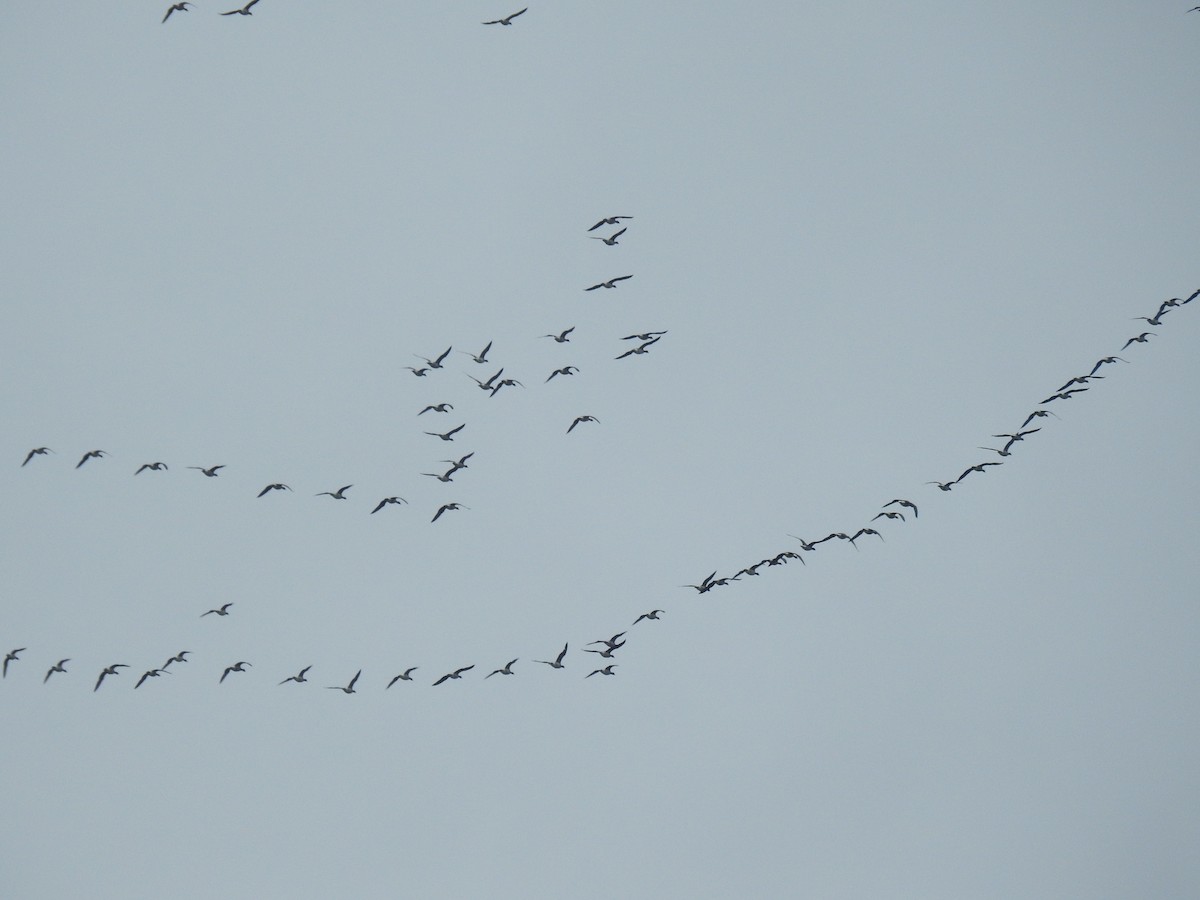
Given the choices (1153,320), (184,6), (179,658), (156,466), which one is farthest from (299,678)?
(1153,320)

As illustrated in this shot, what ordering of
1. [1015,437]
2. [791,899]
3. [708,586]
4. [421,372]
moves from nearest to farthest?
[708,586] < [421,372] < [1015,437] < [791,899]

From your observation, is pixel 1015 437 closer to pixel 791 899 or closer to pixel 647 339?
pixel 647 339

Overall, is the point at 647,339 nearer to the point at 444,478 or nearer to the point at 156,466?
the point at 444,478

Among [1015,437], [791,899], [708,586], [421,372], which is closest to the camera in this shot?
[708,586]

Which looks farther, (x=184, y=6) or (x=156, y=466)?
(x=156, y=466)

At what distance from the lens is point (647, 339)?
9219cm

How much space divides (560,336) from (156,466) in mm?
26391

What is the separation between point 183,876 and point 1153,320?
148m

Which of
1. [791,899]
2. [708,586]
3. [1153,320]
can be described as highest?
[1153,320]

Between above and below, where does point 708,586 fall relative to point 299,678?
above

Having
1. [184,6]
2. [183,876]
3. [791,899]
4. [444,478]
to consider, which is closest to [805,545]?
[444,478]

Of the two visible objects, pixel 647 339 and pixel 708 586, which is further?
pixel 647 339

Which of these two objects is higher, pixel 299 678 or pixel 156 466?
pixel 156 466

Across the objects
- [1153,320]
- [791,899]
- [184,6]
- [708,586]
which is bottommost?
[791,899]
